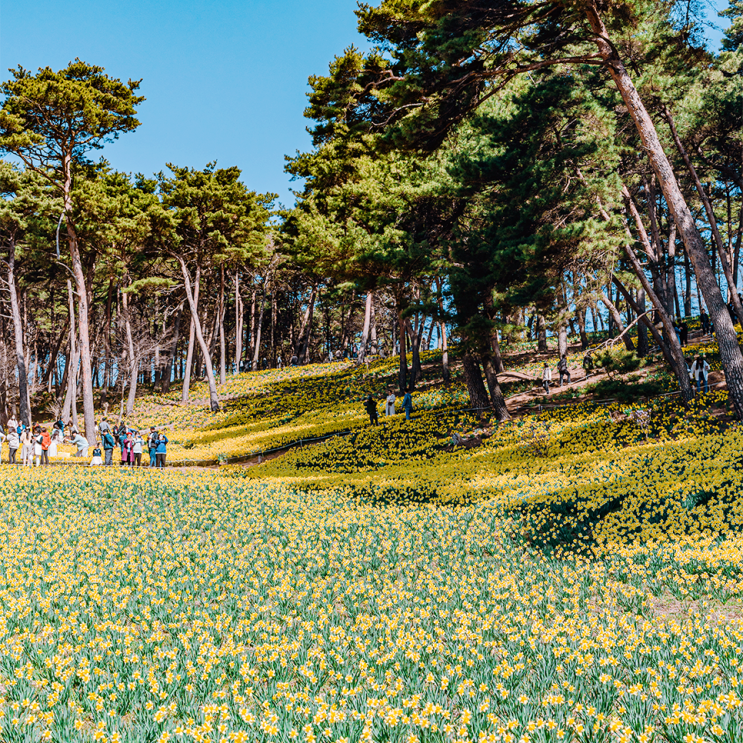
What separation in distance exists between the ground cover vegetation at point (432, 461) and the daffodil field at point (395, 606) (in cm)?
4

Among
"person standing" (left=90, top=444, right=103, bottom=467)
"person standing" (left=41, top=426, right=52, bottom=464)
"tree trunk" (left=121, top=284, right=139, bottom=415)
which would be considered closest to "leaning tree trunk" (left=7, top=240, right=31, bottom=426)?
"tree trunk" (left=121, top=284, right=139, bottom=415)

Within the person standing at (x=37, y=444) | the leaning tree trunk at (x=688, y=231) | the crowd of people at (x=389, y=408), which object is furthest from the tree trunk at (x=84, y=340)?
the leaning tree trunk at (x=688, y=231)

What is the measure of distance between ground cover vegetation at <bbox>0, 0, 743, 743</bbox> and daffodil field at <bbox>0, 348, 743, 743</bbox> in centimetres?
4

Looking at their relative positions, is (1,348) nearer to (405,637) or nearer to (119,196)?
(119,196)

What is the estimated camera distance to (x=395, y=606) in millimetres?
5719

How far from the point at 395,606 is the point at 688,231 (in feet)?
35.6

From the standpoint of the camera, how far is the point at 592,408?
18.3m

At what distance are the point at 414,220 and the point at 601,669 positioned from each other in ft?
65.5

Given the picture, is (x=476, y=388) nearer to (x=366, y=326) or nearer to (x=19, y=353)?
(x=366, y=326)

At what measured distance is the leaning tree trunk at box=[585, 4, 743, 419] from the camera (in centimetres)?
1210

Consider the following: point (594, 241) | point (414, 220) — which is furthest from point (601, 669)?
point (414, 220)

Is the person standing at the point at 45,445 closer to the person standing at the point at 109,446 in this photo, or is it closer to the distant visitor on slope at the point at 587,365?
the person standing at the point at 109,446

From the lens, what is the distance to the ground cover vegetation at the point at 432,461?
3.85 m

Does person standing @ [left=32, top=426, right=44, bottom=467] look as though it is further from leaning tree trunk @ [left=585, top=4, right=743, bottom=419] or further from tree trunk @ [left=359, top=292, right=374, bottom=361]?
leaning tree trunk @ [left=585, top=4, right=743, bottom=419]
